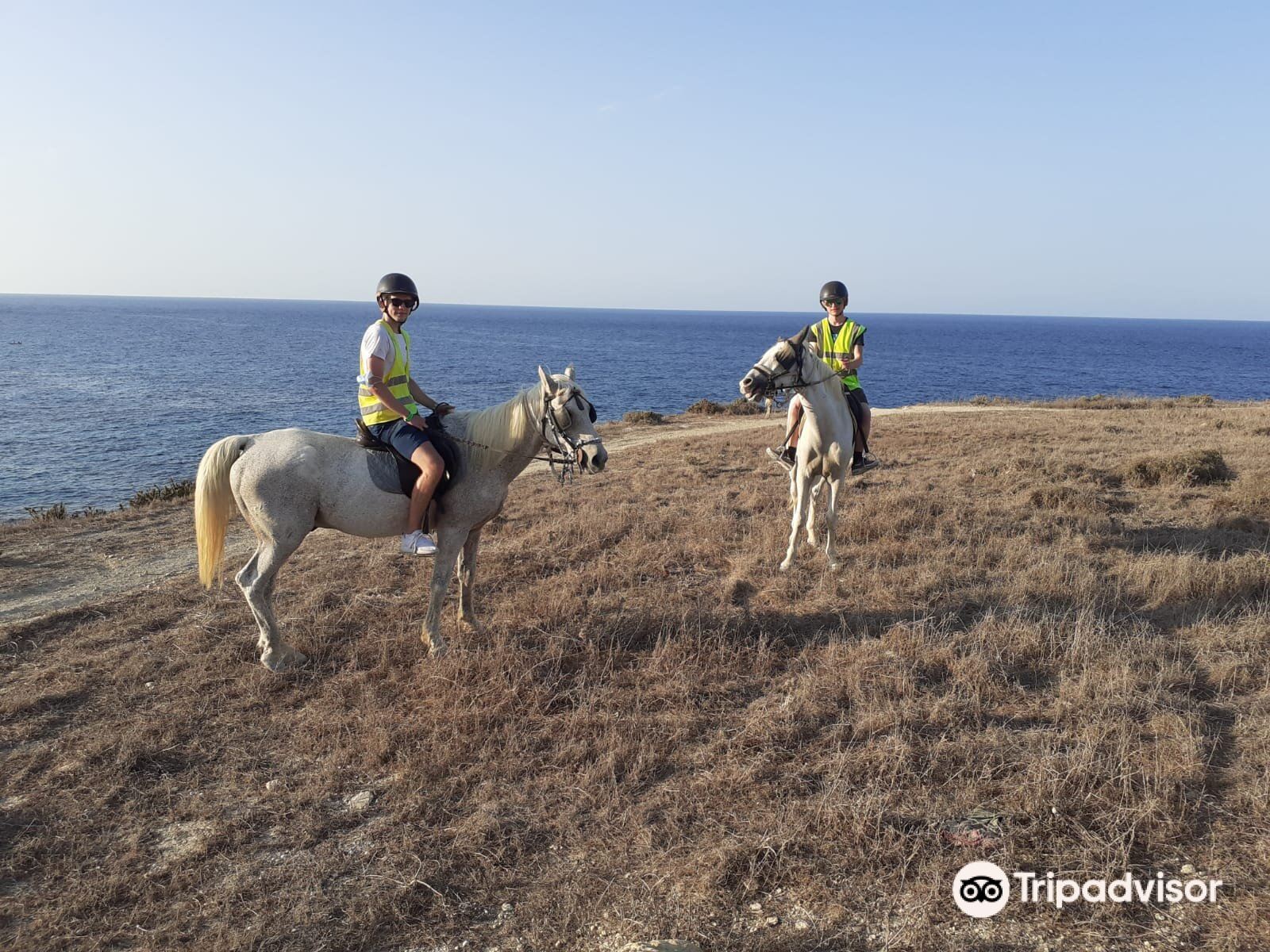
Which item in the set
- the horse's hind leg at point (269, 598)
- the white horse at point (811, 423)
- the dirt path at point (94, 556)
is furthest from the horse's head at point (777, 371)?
the dirt path at point (94, 556)

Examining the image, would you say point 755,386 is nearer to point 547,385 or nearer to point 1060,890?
point 547,385

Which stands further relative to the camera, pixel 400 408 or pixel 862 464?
pixel 862 464

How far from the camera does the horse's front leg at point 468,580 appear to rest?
22.4 ft

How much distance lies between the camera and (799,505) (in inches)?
341

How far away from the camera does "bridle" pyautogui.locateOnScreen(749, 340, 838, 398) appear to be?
7602 millimetres

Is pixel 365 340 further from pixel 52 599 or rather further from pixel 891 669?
pixel 52 599

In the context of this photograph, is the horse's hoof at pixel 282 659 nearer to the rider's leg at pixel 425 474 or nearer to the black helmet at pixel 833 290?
the rider's leg at pixel 425 474

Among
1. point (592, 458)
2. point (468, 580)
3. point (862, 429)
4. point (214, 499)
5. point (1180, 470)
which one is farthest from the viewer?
point (1180, 470)

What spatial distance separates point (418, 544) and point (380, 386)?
4.58 ft

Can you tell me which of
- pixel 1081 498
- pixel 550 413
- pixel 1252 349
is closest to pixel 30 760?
pixel 550 413

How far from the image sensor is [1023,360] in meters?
91.0

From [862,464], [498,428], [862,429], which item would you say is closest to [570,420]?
[498,428]

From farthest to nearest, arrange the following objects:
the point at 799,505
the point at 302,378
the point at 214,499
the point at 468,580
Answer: the point at 302,378, the point at 799,505, the point at 468,580, the point at 214,499

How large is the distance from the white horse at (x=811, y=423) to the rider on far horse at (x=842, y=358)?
0.97 feet
